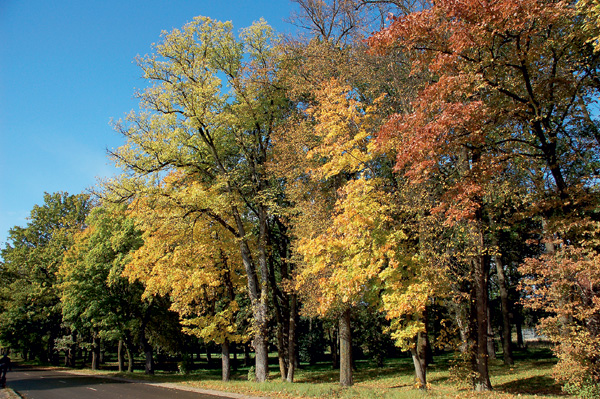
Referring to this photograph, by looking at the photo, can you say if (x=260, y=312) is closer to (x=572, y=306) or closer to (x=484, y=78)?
(x=572, y=306)

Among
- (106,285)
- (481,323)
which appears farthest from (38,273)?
(481,323)

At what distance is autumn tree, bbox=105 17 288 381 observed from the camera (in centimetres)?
1702

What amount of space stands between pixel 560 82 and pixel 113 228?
2709cm

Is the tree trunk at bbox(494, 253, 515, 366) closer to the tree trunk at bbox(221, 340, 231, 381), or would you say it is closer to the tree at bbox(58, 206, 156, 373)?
the tree trunk at bbox(221, 340, 231, 381)

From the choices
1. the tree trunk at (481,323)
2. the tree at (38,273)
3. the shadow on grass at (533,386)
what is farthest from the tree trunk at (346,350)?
the tree at (38,273)

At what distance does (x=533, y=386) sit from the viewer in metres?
15.3

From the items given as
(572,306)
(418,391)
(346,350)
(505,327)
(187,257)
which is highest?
(187,257)

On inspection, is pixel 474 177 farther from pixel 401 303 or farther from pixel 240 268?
pixel 240 268

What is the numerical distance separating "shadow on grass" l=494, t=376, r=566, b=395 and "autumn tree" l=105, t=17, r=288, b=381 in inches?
409

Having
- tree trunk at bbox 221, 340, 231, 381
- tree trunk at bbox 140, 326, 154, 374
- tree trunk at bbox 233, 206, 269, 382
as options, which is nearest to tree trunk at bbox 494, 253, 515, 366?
tree trunk at bbox 233, 206, 269, 382

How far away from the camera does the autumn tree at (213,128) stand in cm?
1702

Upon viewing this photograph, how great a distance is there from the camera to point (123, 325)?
24.8m

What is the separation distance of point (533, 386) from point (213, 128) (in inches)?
730

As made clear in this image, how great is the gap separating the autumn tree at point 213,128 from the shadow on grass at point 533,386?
34.1ft
